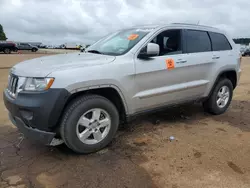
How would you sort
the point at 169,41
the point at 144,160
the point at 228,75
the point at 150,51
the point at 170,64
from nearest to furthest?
1. the point at 144,160
2. the point at 150,51
3. the point at 170,64
4. the point at 169,41
5. the point at 228,75

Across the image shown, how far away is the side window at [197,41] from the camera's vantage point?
4.45 m

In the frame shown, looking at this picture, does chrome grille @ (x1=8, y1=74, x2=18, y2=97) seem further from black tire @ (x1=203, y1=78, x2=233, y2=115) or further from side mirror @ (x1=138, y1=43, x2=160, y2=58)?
black tire @ (x1=203, y1=78, x2=233, y2=115)

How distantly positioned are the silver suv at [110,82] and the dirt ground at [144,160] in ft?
1.02

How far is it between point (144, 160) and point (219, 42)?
3.09m

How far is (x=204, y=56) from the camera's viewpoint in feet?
15.1

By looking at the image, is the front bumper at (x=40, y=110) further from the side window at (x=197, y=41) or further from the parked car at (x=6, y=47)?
the parked car at (x=6, y=47)

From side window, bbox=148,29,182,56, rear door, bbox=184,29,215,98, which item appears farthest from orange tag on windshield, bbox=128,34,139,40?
rear door, bbox=184,29,215,98

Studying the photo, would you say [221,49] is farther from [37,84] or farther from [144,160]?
[37,84]

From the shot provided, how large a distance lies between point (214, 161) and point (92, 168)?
5.11 ft

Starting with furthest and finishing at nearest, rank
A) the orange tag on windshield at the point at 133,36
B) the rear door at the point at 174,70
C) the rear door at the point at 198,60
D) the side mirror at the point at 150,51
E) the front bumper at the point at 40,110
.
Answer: the rear door at the point at 198,60, the orange tag on windshield at the point at 133,36, the rear door at the point at 174,70, the side mirror at the point at 150,51, the front bumper at the point at 40,110

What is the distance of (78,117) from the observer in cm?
312

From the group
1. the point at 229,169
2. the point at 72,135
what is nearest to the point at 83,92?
the point at 72,135

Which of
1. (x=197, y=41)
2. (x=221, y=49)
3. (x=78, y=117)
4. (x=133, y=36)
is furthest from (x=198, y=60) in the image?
(x=78, y=117)

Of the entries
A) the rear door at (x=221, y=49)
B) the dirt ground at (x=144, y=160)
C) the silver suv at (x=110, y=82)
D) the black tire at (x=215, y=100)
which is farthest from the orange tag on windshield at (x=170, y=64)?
the black tire at (x=215, y=100)
